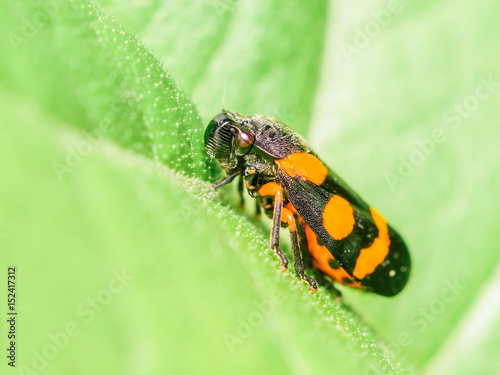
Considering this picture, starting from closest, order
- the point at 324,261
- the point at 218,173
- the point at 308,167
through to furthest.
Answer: the point at 308,167 < the point at 324,261 < the point at 218,173

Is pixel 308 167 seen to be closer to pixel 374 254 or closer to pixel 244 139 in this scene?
pixel 244 139

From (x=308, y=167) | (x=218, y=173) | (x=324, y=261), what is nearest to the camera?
(x=308, y=167)

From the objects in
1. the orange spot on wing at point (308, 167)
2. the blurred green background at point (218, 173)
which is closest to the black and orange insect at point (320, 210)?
the orange spot on wing at point (308, 167)

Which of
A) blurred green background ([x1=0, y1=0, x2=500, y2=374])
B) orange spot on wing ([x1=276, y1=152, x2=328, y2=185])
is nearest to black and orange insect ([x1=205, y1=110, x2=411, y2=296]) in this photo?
orange spot on wing ([x1=276, y1=152, x2=328, y2=185])

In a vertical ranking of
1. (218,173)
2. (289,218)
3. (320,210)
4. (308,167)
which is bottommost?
(218,173)

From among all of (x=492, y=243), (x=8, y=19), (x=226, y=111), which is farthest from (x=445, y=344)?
(x=8, y=19)

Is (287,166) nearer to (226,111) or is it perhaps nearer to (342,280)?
(226,111)

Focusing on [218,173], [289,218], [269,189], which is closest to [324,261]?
[289,218]
